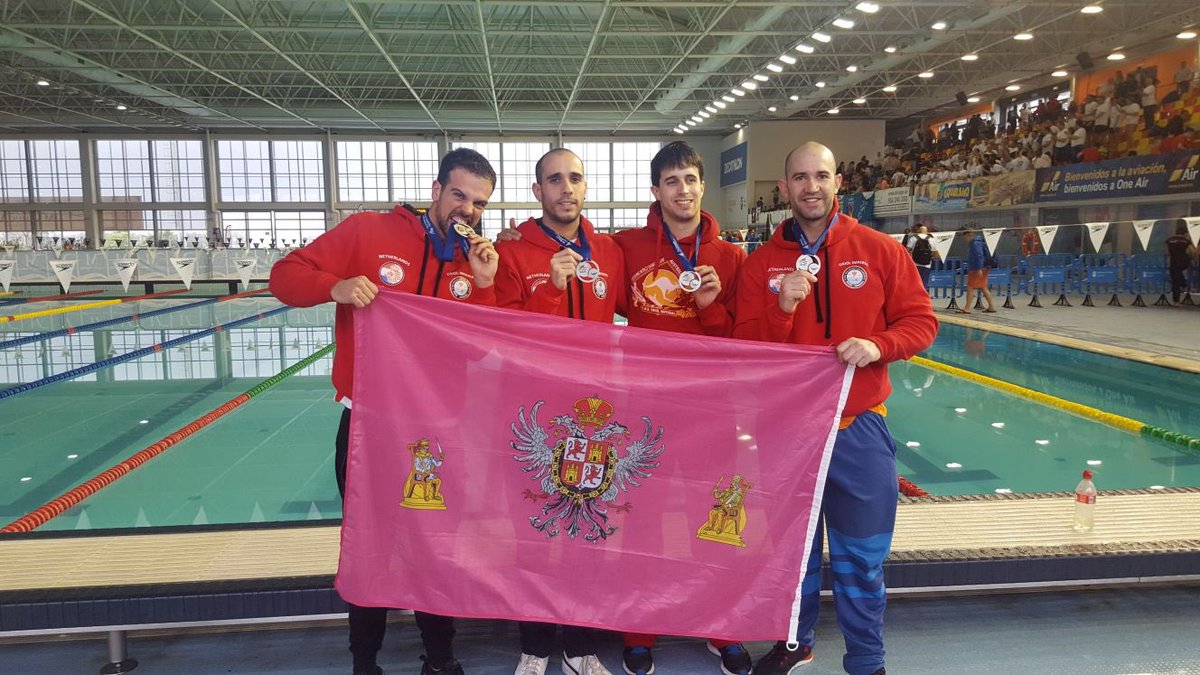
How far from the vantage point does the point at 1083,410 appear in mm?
6953

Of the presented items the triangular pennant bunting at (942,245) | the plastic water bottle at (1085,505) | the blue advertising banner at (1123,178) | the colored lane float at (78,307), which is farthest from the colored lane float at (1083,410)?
the colored lane float at (78,307)

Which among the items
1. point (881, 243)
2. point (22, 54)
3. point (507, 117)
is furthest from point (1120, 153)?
point (22, 54)

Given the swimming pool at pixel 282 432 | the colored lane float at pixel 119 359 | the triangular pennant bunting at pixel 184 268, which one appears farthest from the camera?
the triangular pennant bunting at pixel 184 268

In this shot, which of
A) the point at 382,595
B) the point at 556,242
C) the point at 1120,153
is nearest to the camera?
the point at 382,595

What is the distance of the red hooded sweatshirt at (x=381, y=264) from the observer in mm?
2738

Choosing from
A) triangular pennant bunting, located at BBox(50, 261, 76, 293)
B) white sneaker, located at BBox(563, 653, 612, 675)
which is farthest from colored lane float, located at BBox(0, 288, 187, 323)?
white sneaker, located at BBox(563, 653, 612, 675)

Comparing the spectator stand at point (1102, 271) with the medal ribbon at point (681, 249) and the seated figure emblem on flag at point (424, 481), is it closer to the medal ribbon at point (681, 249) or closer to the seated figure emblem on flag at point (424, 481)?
the medal ribbon at point (681, 249)

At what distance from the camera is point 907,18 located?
19891 mm

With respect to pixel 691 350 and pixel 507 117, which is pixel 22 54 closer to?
pixel 507 117

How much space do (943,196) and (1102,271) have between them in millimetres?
6101

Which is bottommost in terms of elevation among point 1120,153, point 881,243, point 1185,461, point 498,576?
point 1185,461

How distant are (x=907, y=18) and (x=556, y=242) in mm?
20467

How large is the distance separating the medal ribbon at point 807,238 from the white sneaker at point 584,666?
5.40 ft

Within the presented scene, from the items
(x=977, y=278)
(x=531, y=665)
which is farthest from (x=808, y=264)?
(x=977, y=278)
